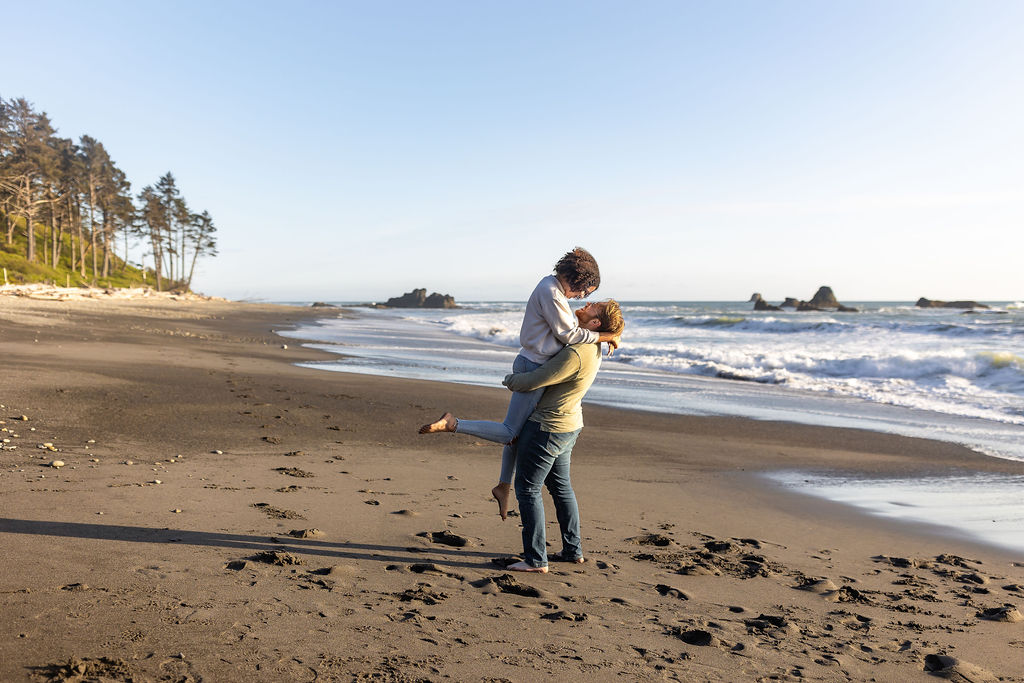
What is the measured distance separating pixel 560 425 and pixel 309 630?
1.93 m

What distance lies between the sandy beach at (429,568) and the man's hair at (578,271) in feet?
6.00

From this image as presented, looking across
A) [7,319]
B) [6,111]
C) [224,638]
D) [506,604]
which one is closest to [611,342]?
[506,604]

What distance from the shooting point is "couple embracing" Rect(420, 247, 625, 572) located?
419 centimetres

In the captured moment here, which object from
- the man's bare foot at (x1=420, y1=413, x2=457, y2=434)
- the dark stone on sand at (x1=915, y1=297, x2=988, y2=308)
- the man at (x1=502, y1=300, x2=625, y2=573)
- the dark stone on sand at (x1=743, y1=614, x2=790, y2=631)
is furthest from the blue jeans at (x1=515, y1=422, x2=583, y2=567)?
the dark stone on sand at (x1=915, y1=297, x2=988, y2=308)

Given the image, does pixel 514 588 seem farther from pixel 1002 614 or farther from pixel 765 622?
pixel 1002 614

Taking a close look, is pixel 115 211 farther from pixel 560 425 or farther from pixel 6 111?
pixel 560 425

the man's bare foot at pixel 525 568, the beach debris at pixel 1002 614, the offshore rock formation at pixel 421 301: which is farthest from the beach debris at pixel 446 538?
the offshore rock formation at pixel 421 301

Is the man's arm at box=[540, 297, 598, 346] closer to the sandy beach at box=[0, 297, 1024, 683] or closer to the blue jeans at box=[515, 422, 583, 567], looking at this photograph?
the blue jeans at box=[515, 422, 583, 567]

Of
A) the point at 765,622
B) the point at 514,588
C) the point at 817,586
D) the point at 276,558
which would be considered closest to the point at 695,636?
the point at 765,622

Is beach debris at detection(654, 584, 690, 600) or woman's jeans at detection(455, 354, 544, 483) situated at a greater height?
woman's jeans at detection(455, 354, 544, 483)

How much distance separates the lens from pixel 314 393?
36.9 ft

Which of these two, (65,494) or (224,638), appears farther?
(65,494)

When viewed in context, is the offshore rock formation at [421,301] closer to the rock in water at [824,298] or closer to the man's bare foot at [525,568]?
the rock in water at [824,298]

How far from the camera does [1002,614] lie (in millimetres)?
3869
